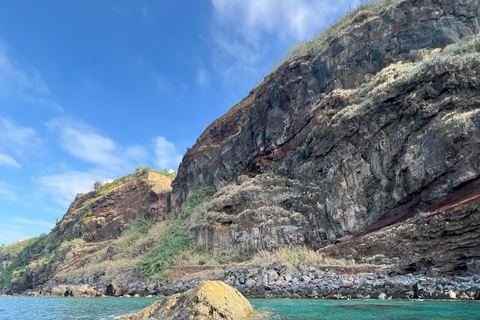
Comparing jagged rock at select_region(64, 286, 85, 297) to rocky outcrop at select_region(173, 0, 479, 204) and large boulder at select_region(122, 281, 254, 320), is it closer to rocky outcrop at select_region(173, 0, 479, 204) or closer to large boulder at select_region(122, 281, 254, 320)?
rocky outcrop at select_region(173, 0, 479, 204)

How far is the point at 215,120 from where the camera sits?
41188 millimetres

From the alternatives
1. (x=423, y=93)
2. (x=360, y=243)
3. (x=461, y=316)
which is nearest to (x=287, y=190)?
(x=360, y=243)

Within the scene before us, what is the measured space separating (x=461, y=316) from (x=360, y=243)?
8.13 m

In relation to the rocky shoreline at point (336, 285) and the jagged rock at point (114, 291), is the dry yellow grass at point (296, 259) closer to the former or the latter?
the rocky shoreline at point (336, 285)

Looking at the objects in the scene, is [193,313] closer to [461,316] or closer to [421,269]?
[461,316]

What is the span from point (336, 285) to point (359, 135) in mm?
10517

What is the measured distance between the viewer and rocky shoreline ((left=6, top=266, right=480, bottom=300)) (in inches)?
412

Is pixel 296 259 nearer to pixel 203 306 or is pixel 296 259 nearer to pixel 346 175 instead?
pixel 346 175

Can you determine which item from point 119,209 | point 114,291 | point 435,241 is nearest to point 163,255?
point 114,291

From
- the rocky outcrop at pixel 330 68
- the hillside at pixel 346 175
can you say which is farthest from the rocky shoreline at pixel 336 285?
the rocky outcrop at pixel 330 68

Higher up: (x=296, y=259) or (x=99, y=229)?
(x=99, y=229)

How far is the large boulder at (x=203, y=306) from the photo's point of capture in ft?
22.8

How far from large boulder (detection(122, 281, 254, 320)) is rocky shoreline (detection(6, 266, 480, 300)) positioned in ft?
18.7

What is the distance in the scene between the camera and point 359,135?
789 inches
